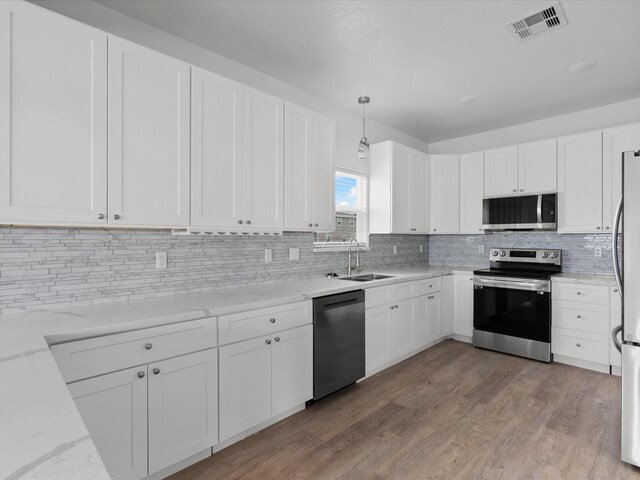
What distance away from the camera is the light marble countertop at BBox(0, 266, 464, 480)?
2.07 feet

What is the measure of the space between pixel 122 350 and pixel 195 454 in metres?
0.82

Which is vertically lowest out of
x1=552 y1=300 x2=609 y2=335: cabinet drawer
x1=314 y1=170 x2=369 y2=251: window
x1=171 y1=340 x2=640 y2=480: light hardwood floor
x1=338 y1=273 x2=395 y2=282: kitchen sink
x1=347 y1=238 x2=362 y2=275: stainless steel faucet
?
x1=171 y1=340 x2=640 y2=480: light hardwood floor

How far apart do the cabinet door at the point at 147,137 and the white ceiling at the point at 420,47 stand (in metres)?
0.51

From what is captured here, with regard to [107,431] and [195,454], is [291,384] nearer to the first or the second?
[195,454]

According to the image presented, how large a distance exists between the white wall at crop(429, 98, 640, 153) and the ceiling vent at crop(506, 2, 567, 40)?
6.96 feet

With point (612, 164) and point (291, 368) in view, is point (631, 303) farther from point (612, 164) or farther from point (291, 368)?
point (612, 164)

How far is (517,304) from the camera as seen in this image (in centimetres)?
388

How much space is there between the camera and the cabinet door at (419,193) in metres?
4.51

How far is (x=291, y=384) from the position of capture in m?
2.54

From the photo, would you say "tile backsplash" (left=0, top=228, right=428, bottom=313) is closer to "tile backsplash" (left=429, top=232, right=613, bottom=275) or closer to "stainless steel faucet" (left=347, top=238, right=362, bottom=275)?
"stainless steel faucet" (left=347, top=238, right=362, bottom=275)

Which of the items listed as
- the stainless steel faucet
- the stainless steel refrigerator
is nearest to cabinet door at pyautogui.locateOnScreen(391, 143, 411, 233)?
the stainless steel faucet

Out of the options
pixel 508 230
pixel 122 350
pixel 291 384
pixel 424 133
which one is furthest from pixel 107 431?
pixel 424 133

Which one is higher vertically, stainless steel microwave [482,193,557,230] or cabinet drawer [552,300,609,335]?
stainless steel microwave [482,193,557,230]

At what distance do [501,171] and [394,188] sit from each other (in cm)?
135
